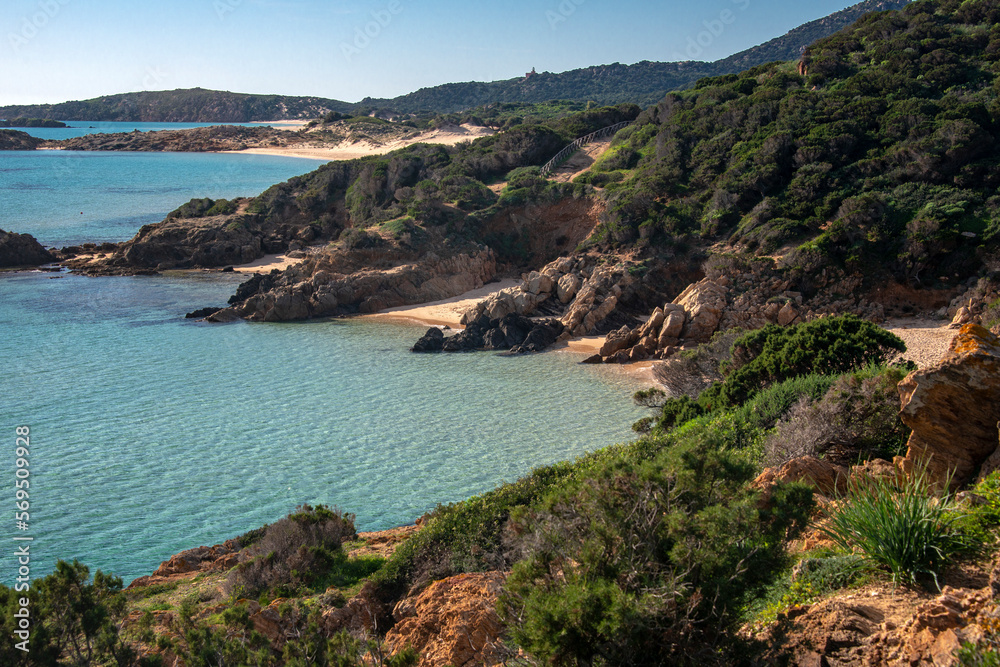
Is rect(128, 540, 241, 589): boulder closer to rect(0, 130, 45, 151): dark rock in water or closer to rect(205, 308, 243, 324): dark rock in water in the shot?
rect(205, 308, 243, 324): dark rock in water

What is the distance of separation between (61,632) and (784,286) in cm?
2201

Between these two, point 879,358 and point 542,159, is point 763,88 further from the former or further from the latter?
point 879,358

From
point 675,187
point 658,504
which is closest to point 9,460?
point 658,504

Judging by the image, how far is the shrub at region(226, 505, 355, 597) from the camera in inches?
361

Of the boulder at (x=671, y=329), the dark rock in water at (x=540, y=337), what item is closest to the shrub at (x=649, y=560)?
the boulder at (x=671, y=329)

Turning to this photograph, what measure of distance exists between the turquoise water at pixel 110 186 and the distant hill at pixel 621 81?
52.1m

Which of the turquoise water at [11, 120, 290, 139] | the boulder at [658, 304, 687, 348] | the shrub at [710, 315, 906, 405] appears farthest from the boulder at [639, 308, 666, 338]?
the turquoise water at [11, 120, 290, 139]

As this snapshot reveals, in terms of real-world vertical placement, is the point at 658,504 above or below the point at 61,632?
above

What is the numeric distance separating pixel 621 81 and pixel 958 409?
125717mm

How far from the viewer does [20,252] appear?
39.2 meters

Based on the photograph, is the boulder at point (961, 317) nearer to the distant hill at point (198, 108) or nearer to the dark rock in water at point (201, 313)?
the dark rock in water at point (201, 313)

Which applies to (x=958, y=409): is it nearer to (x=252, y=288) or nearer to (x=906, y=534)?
(x=906, y=534)

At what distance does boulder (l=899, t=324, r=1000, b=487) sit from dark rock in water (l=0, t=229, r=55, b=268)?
1816 inches

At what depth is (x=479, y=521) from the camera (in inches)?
348
